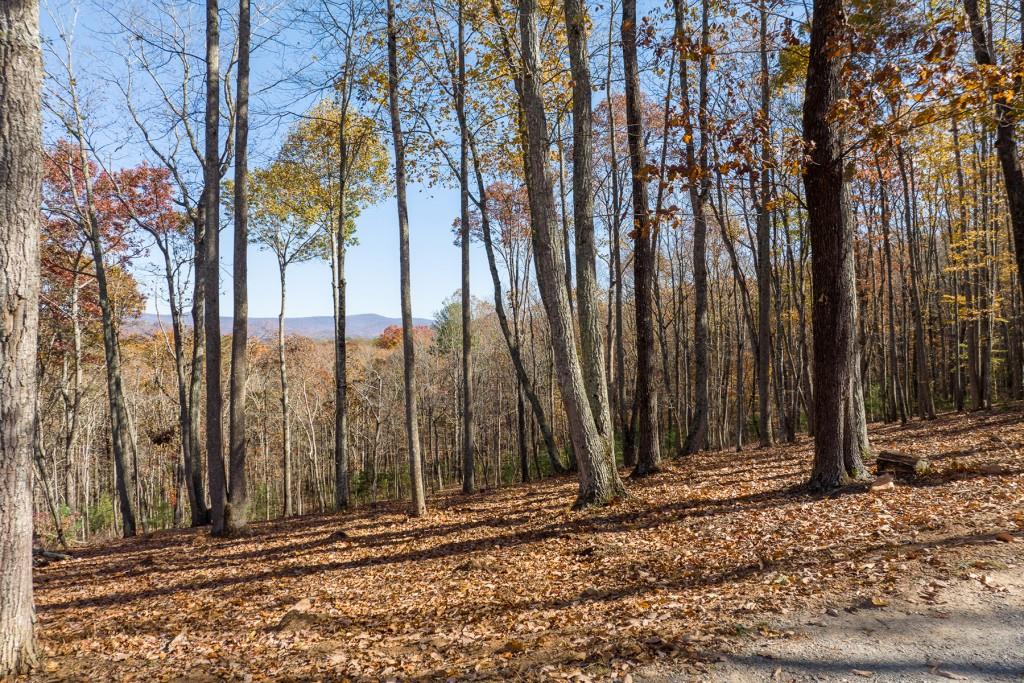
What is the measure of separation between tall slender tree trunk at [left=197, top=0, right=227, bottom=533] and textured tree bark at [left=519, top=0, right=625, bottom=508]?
5.45m

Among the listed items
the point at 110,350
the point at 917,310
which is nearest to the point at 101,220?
the point at 110,350

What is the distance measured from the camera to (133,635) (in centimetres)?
498

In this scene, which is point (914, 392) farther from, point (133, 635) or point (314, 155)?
point (133, 635)

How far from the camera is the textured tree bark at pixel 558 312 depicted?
24.7 ft

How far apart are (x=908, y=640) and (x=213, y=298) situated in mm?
9886

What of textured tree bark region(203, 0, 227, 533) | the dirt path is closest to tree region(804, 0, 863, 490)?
the dirt path

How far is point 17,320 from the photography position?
12.0 feet

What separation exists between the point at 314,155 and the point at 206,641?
47.5 ft

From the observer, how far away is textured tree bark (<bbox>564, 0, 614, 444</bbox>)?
8.12 metres

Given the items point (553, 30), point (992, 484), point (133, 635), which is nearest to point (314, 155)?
point (553, 30)

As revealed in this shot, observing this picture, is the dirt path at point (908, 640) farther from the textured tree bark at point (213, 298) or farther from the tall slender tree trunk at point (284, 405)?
the tall slender tree trunk at point (284, 405)

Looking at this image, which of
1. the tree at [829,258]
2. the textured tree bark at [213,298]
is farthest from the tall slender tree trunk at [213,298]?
the tree at [829,258]

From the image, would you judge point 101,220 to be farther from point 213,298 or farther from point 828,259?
point 828,259

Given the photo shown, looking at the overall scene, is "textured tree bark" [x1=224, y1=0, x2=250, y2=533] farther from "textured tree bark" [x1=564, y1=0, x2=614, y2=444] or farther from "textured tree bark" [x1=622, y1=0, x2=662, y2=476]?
"textured tree bark" [x1=622, y1=0, x2=662, y2=476]
